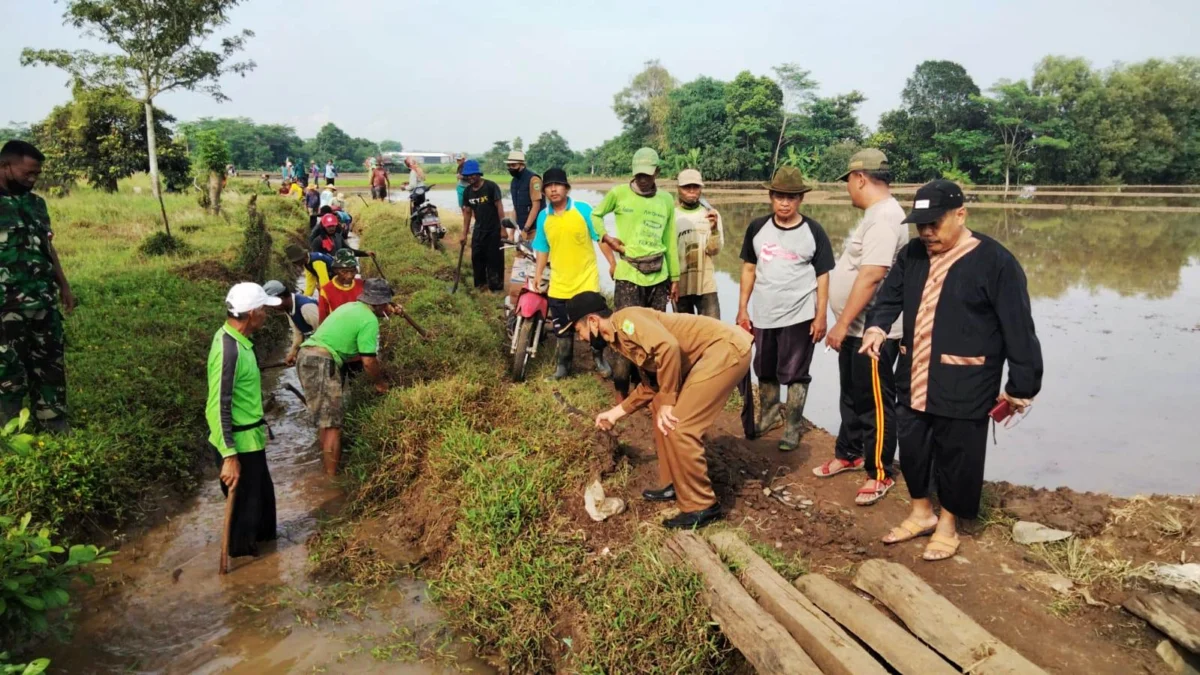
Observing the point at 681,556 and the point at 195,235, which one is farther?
the point at 195,235

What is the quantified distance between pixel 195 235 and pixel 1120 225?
85.5 feet

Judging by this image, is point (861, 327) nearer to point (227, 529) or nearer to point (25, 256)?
point (227, 529)

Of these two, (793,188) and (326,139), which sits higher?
(326,139)

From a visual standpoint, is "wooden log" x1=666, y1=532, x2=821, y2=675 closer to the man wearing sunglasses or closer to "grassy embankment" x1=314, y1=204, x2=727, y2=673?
"grassy embankment" x1=314, y1=204, x2=727, y2=673

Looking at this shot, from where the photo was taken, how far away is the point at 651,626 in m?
3.07

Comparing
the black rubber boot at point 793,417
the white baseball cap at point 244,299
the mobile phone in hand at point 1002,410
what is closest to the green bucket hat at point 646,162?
the black rubber boot at point 793,417

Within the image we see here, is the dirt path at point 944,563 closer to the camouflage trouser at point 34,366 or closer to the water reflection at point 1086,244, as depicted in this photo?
the camouflage trouser at point 34,366

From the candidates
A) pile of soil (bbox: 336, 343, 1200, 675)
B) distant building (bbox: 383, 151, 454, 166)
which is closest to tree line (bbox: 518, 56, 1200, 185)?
distant building (bbox: 383, 151, 454, 166)

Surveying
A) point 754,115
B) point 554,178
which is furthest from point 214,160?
point 754,115

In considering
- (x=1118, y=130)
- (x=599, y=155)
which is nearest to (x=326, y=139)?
(x=599, y=155)

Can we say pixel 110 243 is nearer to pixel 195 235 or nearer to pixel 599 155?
pixel 195 235

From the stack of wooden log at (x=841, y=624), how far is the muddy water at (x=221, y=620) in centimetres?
133

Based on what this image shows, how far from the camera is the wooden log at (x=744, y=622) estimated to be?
2.61 meters

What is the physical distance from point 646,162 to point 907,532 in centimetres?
326
